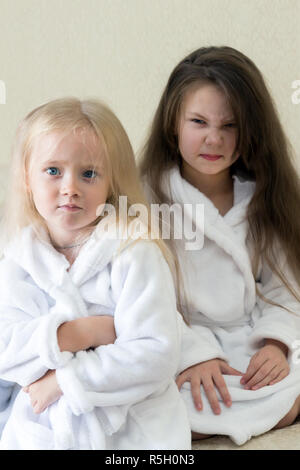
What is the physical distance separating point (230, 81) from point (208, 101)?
0.07m

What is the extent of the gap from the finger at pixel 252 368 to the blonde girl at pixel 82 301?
0.22m

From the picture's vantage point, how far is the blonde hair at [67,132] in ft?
4.12

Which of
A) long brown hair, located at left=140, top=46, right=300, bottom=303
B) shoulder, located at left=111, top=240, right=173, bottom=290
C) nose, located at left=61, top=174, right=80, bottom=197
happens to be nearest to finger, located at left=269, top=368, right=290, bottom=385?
long brown hair, located at left=140, top=46, right=300, bottom=303

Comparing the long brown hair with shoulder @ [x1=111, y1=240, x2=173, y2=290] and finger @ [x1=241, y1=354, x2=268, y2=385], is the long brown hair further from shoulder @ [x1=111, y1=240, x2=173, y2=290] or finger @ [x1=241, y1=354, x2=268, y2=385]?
shoulder @ [x1=111, y1=240, x2=173, y2=290]

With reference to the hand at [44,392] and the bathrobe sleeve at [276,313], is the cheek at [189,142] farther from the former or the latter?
the hand at [44,392]

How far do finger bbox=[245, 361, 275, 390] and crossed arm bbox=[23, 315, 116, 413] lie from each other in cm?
35

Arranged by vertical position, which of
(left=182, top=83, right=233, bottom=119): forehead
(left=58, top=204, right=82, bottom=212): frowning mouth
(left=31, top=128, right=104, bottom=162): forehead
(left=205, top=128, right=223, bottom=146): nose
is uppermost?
(left=182, top=83, right=233, bottom=119): forehead

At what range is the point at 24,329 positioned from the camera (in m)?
1.20

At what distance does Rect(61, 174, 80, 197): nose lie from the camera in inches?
48.1

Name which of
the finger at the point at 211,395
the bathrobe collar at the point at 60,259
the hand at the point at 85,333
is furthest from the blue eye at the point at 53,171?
the finger at the point at 211,395

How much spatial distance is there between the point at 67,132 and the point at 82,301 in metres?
0.31

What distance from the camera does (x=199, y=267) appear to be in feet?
5.22

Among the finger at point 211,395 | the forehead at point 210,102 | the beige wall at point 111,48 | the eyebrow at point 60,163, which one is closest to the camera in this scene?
the eyebrow at point 60,163
